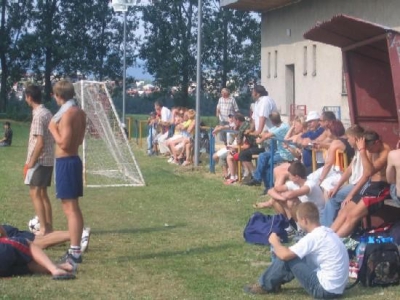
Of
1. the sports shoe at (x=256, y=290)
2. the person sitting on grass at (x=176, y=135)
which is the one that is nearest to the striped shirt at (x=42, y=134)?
the sports shoe at (x=256, y=290)

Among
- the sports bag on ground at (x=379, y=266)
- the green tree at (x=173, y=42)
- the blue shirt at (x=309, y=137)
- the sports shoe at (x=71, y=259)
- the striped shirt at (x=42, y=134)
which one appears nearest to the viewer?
the sports bag on ground at (x=379, y=266)

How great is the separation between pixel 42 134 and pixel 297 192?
3112 millimetres

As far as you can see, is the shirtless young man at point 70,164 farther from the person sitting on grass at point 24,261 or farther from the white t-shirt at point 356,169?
the white t-shirt at point 356,169

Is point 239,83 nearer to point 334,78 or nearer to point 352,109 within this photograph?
point 334,78

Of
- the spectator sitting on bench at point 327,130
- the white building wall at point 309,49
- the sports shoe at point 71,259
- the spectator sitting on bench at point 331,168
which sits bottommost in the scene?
the sports shoe at point 71,259

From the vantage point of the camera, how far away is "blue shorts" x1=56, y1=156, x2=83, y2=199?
31.9ft

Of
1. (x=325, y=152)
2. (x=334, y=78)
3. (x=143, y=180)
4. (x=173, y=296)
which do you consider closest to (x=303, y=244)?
(x=173, y=296)

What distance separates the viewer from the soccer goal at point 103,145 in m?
18.7

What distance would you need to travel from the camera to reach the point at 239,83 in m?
57.0

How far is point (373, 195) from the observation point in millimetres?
10453

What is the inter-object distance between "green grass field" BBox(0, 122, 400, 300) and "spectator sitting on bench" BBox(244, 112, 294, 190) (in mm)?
333

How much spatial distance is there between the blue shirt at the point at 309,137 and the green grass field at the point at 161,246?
117 centimetres

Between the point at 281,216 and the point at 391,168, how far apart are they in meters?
2.53

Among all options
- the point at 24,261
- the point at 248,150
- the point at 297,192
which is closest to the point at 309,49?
the point at 248,150
